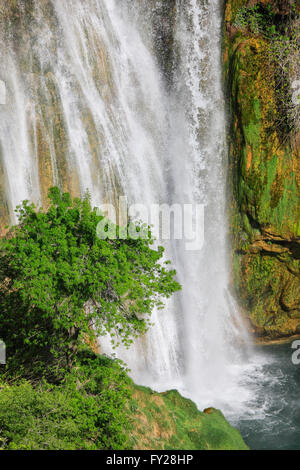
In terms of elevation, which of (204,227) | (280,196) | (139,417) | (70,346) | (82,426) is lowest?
(139,417)

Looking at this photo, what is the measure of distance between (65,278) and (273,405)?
29.0 ft

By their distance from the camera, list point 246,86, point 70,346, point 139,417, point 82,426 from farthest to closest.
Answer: point 246,86 → point 139,417 → point 70,346 → point 82,426

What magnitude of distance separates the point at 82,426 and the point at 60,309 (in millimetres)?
2166

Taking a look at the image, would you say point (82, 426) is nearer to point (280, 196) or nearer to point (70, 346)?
point (70, 346)

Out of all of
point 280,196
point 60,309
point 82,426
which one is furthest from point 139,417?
point 280,196

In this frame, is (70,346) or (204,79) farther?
(204,79)

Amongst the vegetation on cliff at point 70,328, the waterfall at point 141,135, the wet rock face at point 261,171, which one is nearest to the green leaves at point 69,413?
the vegetation on cliff at point 70,328

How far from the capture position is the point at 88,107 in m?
14.2

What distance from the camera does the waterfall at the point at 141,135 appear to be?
514 inches

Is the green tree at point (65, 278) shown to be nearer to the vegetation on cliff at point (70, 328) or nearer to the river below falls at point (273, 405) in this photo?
the vegetation on cliff at point (70, 328)

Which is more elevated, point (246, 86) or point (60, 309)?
point (246, 86)

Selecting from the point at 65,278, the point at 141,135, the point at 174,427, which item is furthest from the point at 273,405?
the point at 141,135

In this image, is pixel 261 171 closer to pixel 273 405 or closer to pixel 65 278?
pixel 273 405

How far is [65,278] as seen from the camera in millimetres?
7965
